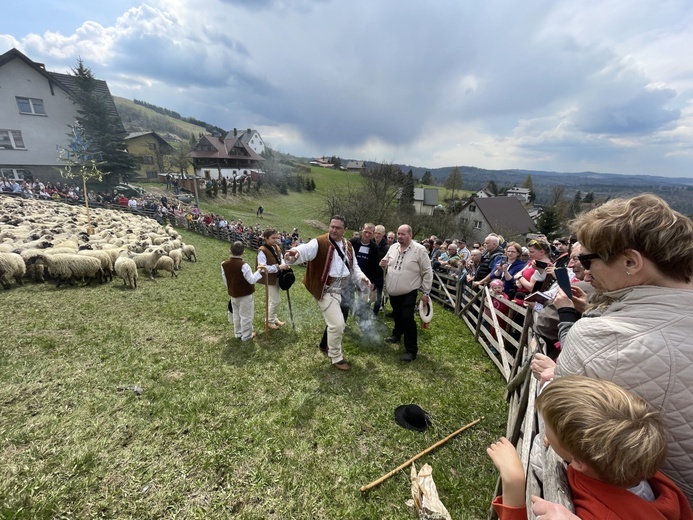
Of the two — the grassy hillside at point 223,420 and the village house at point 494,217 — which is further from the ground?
the grassy hillside at point 223,420

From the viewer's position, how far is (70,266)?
27.7 ft

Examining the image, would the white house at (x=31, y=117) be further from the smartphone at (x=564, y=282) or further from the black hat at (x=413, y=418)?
the smartphone at (x=564, y=282)

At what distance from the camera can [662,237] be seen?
1.23 metres

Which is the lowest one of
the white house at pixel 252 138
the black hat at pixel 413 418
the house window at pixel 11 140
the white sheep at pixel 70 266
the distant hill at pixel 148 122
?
the black hat at pixel 413 418

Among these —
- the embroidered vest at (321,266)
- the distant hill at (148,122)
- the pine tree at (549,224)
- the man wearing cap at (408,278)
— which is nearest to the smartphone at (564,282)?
the man wearing cap at (408,278)

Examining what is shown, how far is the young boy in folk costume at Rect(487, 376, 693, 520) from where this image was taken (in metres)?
1.01

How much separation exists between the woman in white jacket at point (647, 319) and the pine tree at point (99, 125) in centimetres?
3883

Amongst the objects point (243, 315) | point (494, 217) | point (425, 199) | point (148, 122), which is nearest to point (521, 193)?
point (425, 199)

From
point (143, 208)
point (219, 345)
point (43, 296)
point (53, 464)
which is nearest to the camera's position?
point (53, 464)

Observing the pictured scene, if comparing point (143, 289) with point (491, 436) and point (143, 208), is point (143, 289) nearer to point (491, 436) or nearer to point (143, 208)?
point (491, 436)

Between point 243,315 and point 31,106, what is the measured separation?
40082mm

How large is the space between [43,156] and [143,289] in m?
→ 33.1

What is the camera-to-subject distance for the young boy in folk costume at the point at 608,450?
101 centimetres

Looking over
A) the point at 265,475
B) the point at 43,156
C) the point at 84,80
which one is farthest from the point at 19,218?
the point at 84,80
